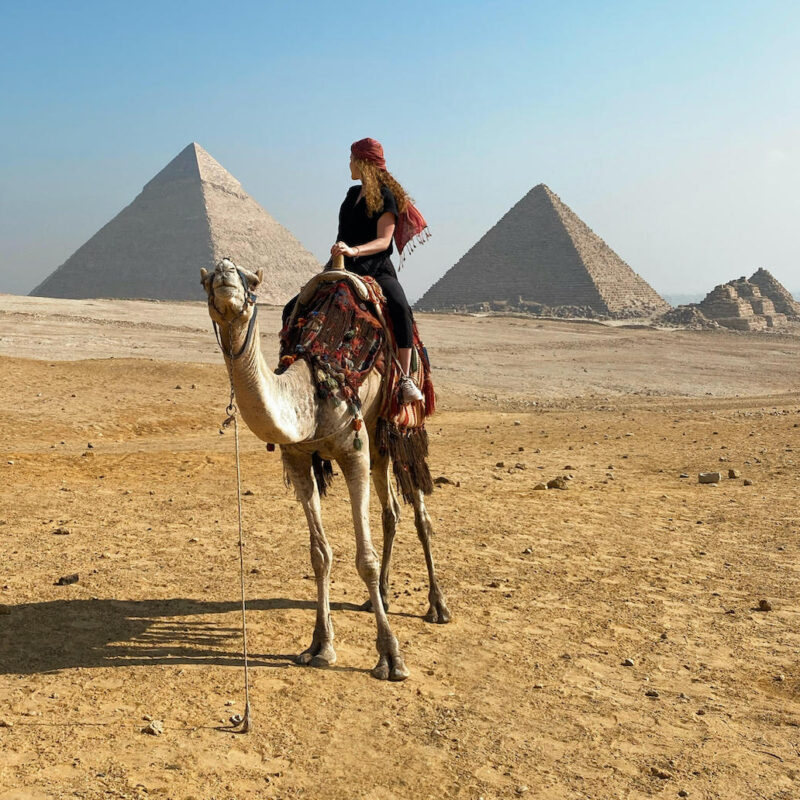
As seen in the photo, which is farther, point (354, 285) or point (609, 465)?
point (609, 465)

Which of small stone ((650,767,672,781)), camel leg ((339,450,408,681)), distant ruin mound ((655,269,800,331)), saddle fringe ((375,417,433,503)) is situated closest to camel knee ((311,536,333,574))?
camel leg ((339,450,408,681))

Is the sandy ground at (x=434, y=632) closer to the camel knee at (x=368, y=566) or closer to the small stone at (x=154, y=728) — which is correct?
the small stone at (x=154, y=728)

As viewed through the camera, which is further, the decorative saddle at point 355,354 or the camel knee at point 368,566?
the decorative saddle at point 355,354

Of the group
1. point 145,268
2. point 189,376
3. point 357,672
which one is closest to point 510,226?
point 145,268

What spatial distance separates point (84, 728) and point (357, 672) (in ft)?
4.54

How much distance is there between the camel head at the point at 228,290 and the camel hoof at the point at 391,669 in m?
1.87

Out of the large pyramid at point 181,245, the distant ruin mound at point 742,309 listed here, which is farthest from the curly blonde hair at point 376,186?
the large pyramid at point 181,245

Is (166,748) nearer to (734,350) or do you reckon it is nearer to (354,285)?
(354,285)

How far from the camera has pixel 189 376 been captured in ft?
61.3

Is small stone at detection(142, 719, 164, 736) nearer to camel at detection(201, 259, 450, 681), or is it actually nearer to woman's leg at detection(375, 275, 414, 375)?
camel at detection(201, 259, 450, 681)

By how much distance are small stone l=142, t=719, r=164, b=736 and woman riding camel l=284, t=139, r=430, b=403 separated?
7.59 ft

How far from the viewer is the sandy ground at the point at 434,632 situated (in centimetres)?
362

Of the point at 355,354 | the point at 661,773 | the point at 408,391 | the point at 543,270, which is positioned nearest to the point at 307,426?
the point at 355,354

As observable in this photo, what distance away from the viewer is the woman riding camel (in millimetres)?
5344
